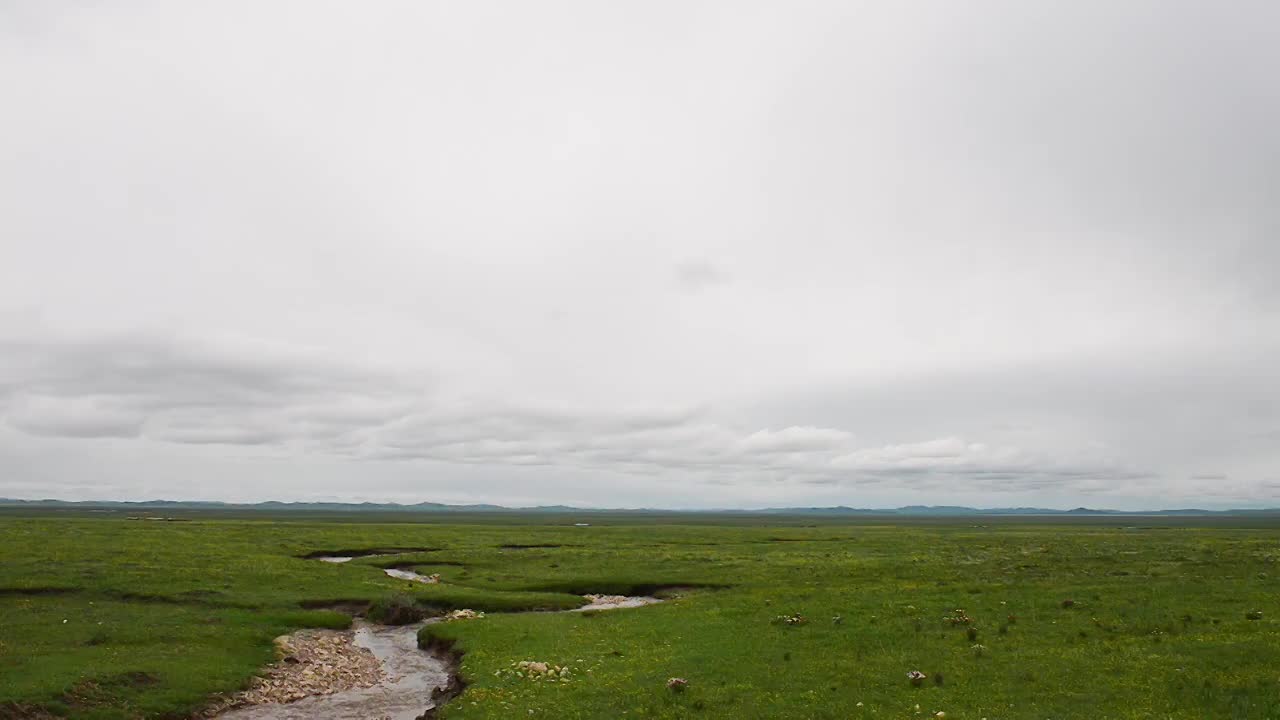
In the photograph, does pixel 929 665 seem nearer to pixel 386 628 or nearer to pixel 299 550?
pixel 386 628

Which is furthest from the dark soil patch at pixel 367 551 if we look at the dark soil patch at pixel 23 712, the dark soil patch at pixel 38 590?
the dark soil patch at pixel 23 712

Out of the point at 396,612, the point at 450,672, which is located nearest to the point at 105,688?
the point at 450,672

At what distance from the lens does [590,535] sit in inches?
5379

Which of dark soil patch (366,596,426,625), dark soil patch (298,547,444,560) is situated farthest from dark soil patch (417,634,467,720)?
dark soil patch (298,547,444,560)

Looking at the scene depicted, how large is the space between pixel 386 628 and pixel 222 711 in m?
18.9

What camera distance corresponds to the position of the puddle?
225 ft

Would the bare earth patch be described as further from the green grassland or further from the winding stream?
the green grassland

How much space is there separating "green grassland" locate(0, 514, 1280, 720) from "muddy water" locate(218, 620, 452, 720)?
1.70 meters

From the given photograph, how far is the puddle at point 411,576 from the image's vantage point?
68.6 m

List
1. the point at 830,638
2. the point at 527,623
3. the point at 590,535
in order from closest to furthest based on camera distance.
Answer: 1. the point at 830,638
2. the point at 527,623
3. the point at 590,535

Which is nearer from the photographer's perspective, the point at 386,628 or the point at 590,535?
the point at 386,628

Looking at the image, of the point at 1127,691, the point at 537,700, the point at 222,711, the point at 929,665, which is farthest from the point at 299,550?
the point at 1127,691

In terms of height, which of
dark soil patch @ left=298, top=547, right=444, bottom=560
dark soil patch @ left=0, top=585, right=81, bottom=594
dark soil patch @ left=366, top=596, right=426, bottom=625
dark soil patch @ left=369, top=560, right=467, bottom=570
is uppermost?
dark soil patch @ left=0, top=585, right=81, bottom=594

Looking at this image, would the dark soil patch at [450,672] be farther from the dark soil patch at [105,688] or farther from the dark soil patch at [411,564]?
the dark soil patch at [411,564]
